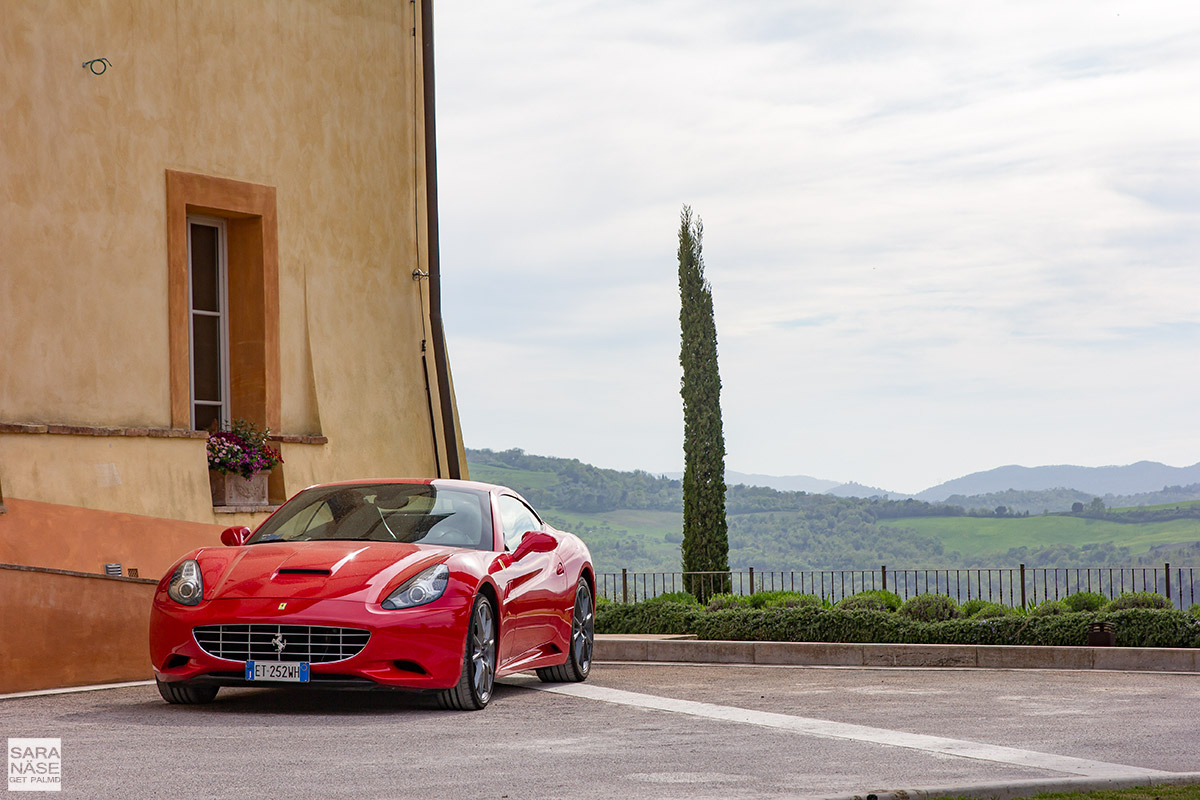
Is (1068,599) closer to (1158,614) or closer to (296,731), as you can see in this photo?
(1158,614)

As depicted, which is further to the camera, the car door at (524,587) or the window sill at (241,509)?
the window sill at (241,509)

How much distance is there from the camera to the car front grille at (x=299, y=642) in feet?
28.7

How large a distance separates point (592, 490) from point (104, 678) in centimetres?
10726

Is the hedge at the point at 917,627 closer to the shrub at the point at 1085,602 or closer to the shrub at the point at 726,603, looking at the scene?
the shrub at the point at 726,603

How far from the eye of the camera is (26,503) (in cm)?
1320

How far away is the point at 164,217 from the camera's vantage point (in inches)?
596

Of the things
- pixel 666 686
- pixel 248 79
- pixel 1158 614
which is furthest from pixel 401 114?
pixel 1158 614

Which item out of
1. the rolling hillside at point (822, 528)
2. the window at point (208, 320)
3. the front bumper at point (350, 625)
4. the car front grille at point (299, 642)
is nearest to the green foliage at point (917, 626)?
the window at point (208, 320)

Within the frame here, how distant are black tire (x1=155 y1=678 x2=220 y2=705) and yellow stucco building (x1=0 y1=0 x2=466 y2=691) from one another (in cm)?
412

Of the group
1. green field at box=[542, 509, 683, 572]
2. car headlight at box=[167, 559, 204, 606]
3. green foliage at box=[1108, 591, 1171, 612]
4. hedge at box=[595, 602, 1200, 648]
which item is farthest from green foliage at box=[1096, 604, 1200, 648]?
green field at box=[542, 509, 683, 572]

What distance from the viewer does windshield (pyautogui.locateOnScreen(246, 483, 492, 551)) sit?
10023mm

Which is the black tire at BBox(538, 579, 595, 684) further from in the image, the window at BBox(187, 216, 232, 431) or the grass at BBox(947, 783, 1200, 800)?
the window at BBox(187, 216, 232, 431)

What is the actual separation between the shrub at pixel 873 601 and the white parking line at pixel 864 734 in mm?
5665

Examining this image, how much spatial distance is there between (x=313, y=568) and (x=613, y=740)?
2.30 meters
